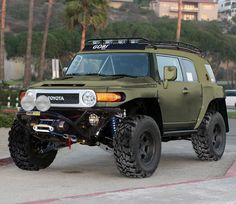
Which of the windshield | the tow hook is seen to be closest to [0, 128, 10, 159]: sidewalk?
the windshield

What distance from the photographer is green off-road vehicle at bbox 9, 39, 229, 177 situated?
8603 mm

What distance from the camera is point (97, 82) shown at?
8.86 meters

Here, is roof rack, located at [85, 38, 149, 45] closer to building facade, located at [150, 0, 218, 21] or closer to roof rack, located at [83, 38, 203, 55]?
roof rack, located at [83, 38, 203, 55]

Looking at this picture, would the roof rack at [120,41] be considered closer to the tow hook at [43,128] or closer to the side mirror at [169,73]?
the side mirror at [169,73]

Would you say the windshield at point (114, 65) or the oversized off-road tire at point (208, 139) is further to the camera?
the oversized off-road tire at point (208, 139)

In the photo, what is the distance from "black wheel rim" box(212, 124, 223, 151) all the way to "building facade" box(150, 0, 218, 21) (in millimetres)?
158552

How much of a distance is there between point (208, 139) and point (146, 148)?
2.45m

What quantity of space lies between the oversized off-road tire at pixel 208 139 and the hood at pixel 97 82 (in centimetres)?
221

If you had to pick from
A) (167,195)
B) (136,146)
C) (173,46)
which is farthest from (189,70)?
(167,195)

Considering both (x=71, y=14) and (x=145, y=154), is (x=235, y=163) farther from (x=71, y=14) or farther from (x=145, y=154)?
(x=71, y=14)

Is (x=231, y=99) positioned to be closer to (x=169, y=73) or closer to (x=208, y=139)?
(x=208, y=139)

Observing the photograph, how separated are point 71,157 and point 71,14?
30.0 m

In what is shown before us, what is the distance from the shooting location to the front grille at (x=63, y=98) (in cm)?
866

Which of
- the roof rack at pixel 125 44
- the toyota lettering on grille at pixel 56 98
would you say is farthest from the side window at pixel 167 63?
the toyota lettering on grille at pixel 56 98
